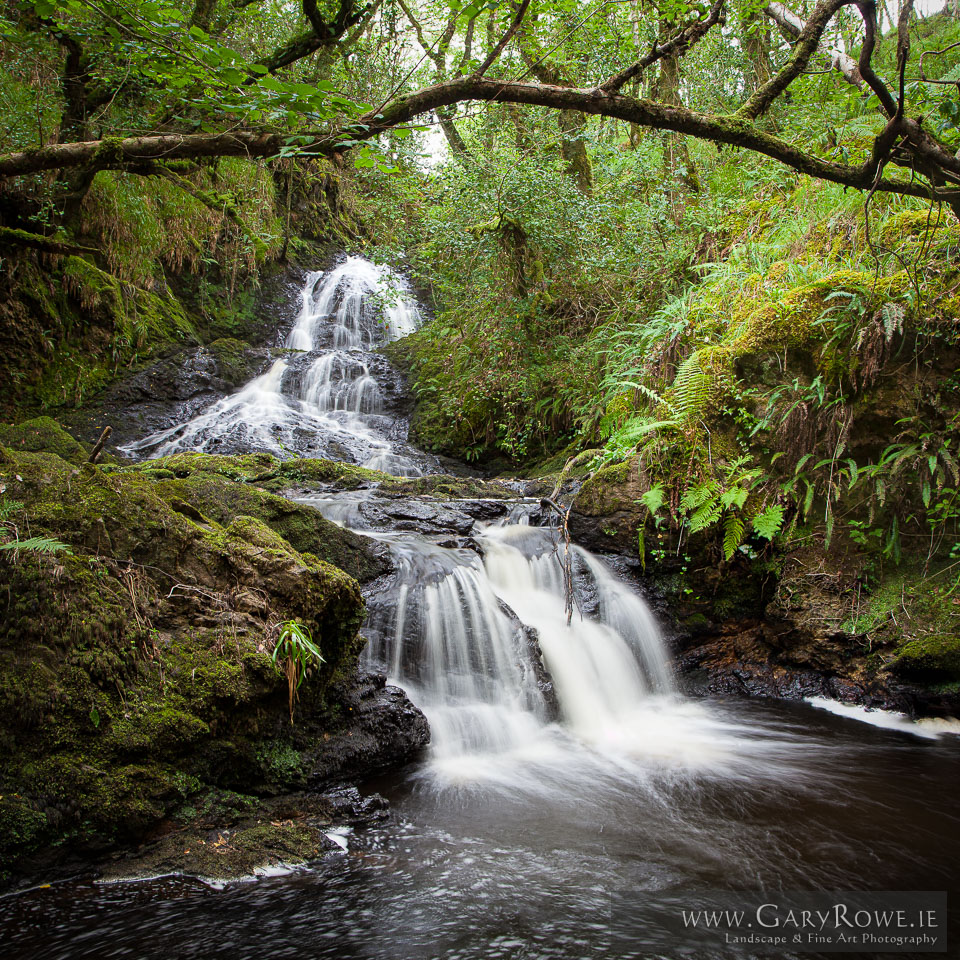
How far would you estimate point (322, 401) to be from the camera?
1306cm

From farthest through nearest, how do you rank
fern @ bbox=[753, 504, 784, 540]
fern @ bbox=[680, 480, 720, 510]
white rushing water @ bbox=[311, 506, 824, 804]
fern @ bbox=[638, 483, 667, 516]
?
fern @ bbox=[638, 483, 667, 516], fern @ bbox=[680, 480, 720, 510], fern @ bbox=[753, 504, 784, 540], white rushing water @ bbox=[311, 506, 824, 804]

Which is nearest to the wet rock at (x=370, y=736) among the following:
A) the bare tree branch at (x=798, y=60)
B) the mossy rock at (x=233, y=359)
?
the bare tree branch at (x=798, y=60)

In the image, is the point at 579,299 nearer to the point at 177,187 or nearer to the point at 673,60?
the point at 673,60

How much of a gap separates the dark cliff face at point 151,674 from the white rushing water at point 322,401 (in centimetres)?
687

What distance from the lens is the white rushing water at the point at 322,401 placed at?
431 inches

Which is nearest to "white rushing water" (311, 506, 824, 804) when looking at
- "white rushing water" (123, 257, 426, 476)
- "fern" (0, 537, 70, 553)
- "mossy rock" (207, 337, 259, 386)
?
"fern" (0, 537, 70, 553)

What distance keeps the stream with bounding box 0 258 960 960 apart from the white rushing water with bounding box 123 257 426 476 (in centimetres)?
366

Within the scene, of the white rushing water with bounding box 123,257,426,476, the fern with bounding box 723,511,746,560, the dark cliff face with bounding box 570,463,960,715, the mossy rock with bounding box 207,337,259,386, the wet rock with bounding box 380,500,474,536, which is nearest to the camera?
the dark cliff face with bounding box 570,463,960,715

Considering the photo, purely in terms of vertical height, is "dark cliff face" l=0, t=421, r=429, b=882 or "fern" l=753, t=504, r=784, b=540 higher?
"fern" l=753, t=504, r=784, b=540

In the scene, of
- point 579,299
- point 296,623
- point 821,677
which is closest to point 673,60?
point 579,299

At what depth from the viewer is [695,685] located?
19.9 ft

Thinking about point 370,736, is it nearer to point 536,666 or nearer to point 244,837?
point 244,837

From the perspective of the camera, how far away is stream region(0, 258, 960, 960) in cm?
247

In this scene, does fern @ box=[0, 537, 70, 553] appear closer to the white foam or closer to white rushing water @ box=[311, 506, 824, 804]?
white rushing water @ box=[311, 506, 824, 804]
